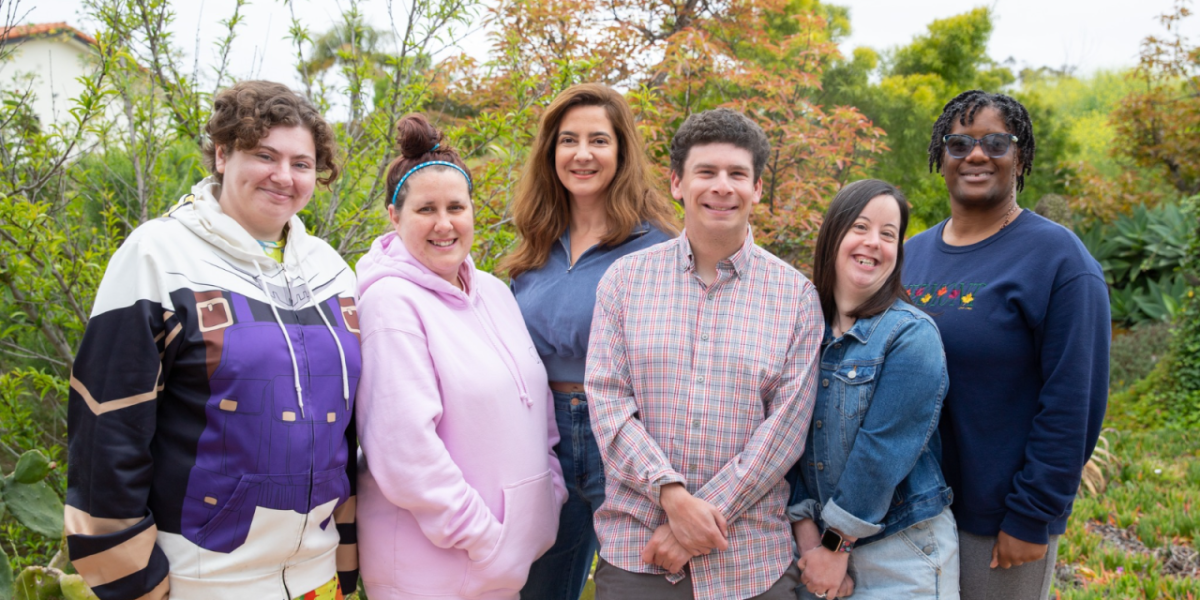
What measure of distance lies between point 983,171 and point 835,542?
1214 millimetres

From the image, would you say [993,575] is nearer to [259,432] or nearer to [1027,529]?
[1027,529]

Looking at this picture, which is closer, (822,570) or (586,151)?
(822,570)

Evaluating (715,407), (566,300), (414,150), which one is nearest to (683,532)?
(715,407)

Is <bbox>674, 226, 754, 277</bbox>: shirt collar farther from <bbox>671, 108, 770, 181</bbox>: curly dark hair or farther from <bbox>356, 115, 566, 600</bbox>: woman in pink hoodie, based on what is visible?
<bbox>356, 115, 566, 600</bbox>: woman in pink hoodie

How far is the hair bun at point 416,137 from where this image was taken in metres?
2.32

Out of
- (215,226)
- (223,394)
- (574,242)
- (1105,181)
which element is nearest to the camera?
(223,394)

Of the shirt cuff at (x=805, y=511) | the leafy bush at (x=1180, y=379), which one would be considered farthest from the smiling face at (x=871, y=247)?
the leafy bush at (x=1180, y=379)

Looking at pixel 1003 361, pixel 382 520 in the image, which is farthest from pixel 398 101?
pixel 1003 361

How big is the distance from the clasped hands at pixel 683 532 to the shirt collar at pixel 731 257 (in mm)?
656

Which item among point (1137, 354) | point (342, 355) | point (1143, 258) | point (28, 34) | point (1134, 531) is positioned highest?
point (28, 34)

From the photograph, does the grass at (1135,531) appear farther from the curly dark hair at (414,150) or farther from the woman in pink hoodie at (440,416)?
the curly dark hair at (414,150)

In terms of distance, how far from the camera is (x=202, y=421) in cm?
180

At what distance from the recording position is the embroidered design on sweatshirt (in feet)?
7.48

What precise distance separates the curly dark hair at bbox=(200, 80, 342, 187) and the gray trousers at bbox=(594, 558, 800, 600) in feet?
4.98
